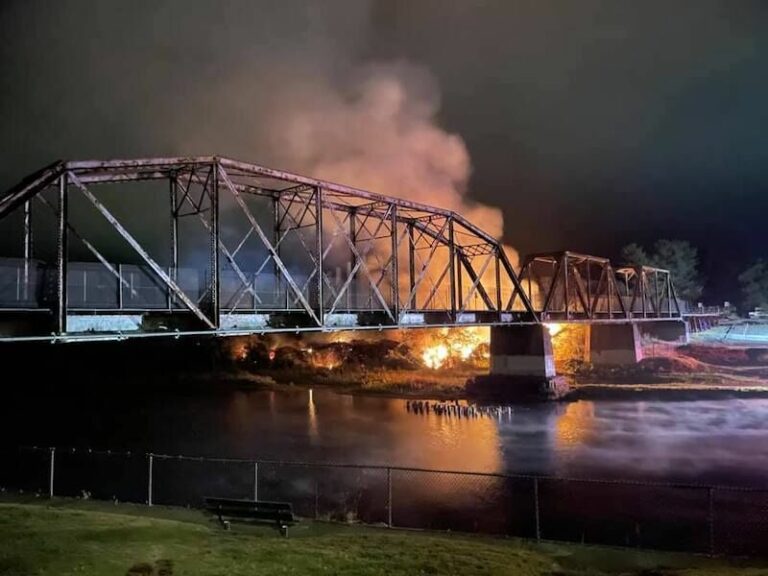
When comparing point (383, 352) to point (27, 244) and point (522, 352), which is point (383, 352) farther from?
point (27, 244)

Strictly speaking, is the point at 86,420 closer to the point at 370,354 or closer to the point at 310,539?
the point at 370,354

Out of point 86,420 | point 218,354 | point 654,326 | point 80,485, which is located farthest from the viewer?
point 218,354

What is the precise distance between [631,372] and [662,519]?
179 feet

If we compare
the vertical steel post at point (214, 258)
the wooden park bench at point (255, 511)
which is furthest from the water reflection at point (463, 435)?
the wooden park bench at point (255, 511)

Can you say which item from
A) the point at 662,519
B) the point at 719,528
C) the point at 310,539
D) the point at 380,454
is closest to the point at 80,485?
the point at 380,454

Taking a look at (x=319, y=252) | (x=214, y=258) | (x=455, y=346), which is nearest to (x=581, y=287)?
(x=455, y=346)

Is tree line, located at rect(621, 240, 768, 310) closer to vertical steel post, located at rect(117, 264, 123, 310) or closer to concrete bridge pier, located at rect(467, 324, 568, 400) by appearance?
concrete bridge pier, located at rect(467, 324, 568, 400)

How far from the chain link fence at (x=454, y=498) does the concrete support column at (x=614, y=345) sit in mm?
54964

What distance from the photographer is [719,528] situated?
2248 cm

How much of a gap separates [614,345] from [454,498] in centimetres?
6330

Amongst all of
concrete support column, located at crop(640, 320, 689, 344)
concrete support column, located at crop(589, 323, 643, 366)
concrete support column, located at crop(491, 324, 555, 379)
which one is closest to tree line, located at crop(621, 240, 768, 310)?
concrete support column, located at crop(640, 320, 689, 344)

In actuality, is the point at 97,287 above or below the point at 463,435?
above

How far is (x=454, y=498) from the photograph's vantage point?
2684 cm

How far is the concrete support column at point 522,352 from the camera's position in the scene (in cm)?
6316
